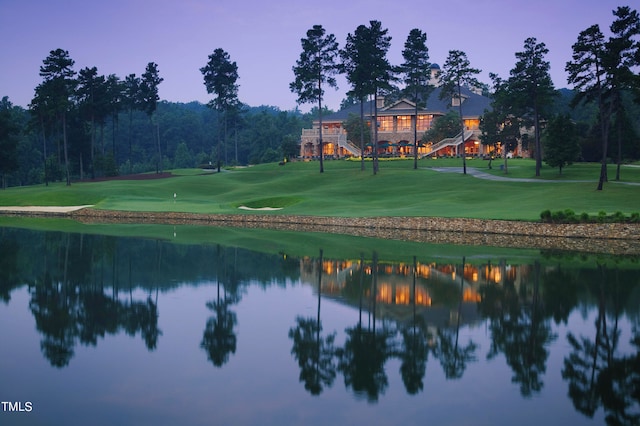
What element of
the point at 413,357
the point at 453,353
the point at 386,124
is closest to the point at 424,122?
the point at 386,124

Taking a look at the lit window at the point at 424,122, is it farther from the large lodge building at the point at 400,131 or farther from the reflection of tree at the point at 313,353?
the reflection of tree at the point at 313,353

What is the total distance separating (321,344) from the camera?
59.7 ft

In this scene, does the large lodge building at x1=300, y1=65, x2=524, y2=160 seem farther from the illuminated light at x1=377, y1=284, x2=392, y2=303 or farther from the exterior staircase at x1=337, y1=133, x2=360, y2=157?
the illuminated light at x1=377, y1=284, x2=392, y2=303

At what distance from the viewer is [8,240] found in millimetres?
43438

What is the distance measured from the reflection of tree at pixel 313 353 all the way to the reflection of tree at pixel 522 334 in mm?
3789

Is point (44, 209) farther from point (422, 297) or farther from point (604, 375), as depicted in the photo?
point (604, 375)

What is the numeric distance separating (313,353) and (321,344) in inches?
32.4

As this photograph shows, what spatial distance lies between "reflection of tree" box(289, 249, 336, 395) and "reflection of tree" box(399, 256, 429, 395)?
61.8 inches

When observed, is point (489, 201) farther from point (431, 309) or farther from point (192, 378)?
point (192, 378)

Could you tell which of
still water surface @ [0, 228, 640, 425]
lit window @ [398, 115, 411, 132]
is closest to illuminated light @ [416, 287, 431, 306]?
still water surface @ [0, 228, 640, 425]

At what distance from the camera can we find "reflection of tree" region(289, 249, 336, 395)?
1527 cm

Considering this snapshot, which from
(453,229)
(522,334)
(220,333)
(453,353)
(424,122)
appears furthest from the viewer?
(424,122)

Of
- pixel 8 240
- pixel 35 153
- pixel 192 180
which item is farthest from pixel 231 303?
pixel 35 153

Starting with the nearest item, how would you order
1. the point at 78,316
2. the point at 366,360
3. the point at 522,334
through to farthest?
the point at 366,360
the point at 522,334
the point at 78,316
